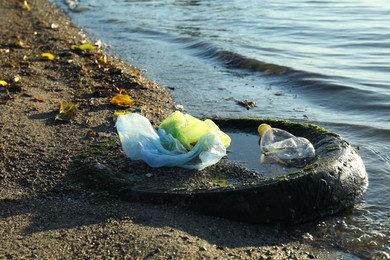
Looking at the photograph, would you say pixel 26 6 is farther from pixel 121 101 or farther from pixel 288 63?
pixel 121 101

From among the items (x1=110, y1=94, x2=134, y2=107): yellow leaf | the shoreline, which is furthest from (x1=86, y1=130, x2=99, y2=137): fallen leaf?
(x1=110, y1=94, x2=134, y2=107): yellow leaf

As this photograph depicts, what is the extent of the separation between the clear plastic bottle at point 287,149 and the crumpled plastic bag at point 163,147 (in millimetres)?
542

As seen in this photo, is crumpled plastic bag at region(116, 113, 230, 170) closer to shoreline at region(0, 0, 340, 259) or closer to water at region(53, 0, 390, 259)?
shoreline at region(0, 0, 340, 259)

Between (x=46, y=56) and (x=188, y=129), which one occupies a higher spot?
(x=188, y=129)

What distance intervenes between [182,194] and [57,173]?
1.21 m

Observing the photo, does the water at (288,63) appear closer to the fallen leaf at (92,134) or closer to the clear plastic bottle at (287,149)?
the clear plastic bottle at (287,149)

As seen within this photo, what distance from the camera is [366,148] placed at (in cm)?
639

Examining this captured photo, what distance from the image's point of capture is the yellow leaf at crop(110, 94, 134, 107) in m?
6.94

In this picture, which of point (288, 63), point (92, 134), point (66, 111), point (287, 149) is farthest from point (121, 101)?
point (288, 63)

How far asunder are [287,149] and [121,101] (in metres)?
2.54

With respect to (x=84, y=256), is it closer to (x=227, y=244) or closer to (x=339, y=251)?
(x=227, y=244)

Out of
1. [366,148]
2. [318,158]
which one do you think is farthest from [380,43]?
[318,158]

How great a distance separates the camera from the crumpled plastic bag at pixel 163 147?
4.90 m

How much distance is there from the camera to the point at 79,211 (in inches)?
166
